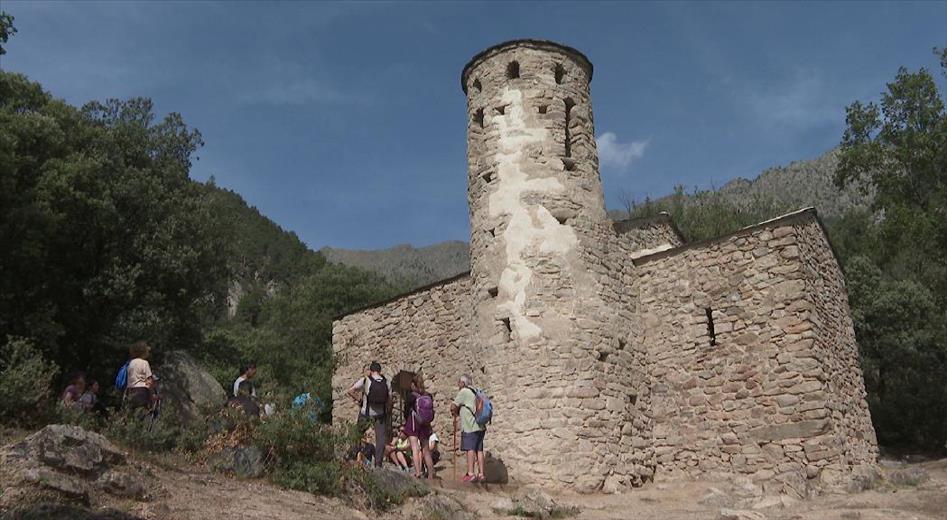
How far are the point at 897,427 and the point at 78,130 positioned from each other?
82.5 ft

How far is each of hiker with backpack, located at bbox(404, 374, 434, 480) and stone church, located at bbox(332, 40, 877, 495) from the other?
157 cm

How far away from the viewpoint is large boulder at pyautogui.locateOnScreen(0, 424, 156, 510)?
651 centimetres

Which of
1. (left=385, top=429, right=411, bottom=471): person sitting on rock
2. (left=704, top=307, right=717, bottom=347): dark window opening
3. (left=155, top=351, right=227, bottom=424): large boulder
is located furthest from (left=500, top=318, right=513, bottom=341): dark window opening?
(left=155, top=351, right=227, bottom=424): large boulder

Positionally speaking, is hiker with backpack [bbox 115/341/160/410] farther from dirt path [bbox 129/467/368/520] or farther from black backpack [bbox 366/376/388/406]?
black backpack [bbox 366/376/388/406]

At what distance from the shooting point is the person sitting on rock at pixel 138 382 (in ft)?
32.6

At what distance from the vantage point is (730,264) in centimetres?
1294

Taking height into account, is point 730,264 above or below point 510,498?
above

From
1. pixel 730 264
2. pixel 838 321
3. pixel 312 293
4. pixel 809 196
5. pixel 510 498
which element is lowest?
pixel 510 498

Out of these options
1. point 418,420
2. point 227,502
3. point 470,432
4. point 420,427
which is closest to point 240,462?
point 227,502

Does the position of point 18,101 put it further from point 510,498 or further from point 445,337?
point 510,498

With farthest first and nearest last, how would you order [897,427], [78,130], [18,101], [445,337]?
[897,427] → [78,130] → [18,101] → [445,337]

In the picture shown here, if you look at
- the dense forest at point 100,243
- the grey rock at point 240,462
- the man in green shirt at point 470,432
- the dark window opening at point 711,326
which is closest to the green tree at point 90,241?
the dense forest at point 100,243

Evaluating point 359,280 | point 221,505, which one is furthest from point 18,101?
point 359,280

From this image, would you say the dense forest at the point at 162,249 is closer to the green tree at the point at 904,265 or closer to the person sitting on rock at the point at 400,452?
the green tree at the point at 904,265
